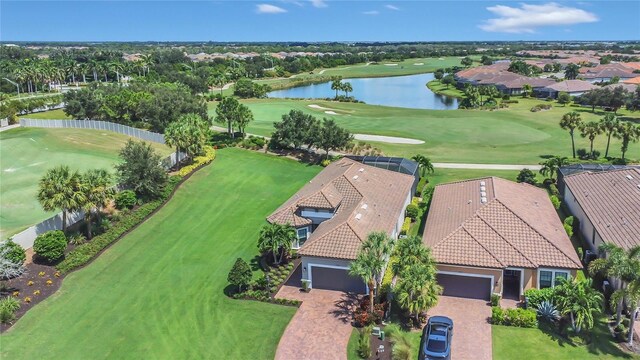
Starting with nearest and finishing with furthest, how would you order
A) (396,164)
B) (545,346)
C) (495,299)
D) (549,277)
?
(545,346) < (495,299) < (549,277) < (396,164)

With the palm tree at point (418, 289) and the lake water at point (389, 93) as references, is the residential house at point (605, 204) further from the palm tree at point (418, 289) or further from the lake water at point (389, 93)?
the lake water at point (389, 93)

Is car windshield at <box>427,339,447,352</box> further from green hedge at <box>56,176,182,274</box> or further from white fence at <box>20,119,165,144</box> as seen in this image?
white fence at <box>20,119,165,144</box>

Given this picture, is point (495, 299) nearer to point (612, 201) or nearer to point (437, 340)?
point (437, 340)

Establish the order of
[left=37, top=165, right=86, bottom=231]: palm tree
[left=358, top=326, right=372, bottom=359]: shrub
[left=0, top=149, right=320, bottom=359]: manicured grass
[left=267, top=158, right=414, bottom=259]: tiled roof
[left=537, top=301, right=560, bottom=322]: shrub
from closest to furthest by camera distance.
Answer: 1. [left=358, top=326, right=372, bottom=359]: shrub
2. [left=0, top=149, right=320, bottom=359]: manicured grass
3. [left=537, top=301, right=560, bottom=322]: shrub
4. [left=267, top=158, right=414, bottom=259]: tiled roof
5. [left=37, top=165, right=86, bottom=231]: palm tree

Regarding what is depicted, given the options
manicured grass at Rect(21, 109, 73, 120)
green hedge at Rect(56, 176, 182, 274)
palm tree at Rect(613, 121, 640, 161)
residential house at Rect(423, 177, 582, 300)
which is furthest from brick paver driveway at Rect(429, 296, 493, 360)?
manicured grass at Rect(21, 109, 73, 120)

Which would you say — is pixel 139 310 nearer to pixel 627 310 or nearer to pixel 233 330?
pixel 233 330

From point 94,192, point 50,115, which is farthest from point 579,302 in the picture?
point 50,115
